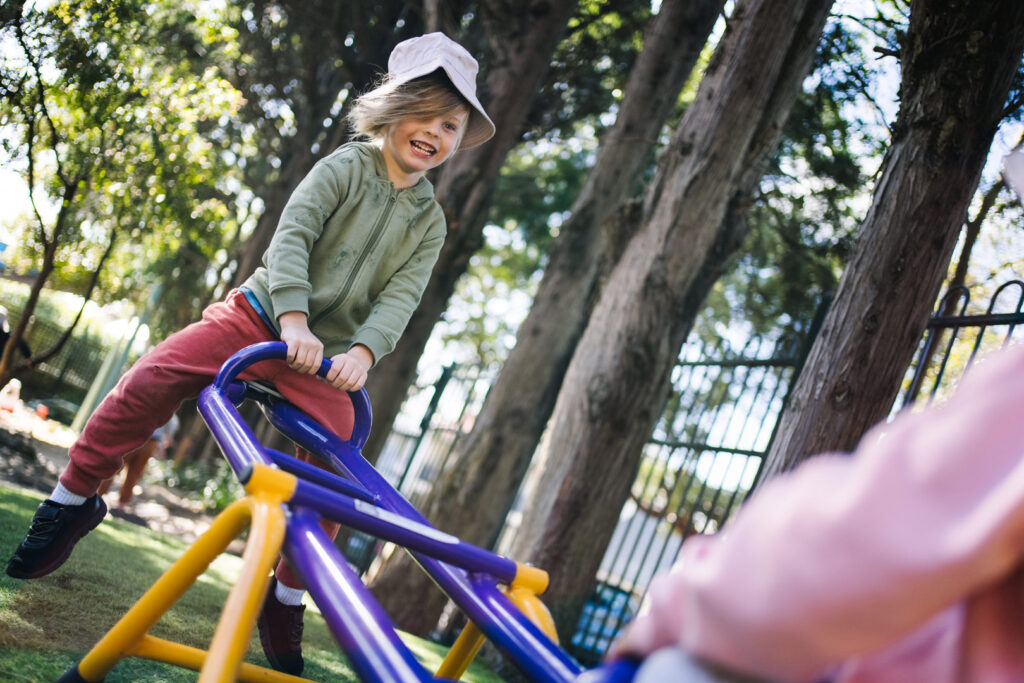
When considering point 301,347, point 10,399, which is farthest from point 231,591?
point 10,399

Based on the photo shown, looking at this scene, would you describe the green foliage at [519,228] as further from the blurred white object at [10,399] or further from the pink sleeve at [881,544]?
the pink sleeve at [881,544]

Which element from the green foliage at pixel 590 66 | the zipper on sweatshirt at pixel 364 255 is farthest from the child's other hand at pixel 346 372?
the green foliage at pixel 590 66

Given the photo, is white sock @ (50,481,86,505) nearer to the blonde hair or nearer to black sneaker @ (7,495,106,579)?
black sneaker @ (7,495,106,579)

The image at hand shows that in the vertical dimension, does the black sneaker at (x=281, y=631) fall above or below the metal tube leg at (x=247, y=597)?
below

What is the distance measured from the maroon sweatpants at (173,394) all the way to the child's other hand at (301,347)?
154 millimetres

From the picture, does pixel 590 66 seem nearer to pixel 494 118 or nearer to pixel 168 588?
pixel 494 118

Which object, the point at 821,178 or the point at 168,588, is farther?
the point at 821,178

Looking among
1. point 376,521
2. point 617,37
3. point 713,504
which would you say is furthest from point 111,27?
point 617,37

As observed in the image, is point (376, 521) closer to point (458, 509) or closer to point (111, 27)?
point (111, 27)

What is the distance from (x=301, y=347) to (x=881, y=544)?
62.2 inches

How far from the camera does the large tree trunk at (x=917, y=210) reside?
2811 millimetres

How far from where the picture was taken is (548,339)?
5.40 metres

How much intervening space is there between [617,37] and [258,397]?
22.1ft

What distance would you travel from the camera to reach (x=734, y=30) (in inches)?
150
